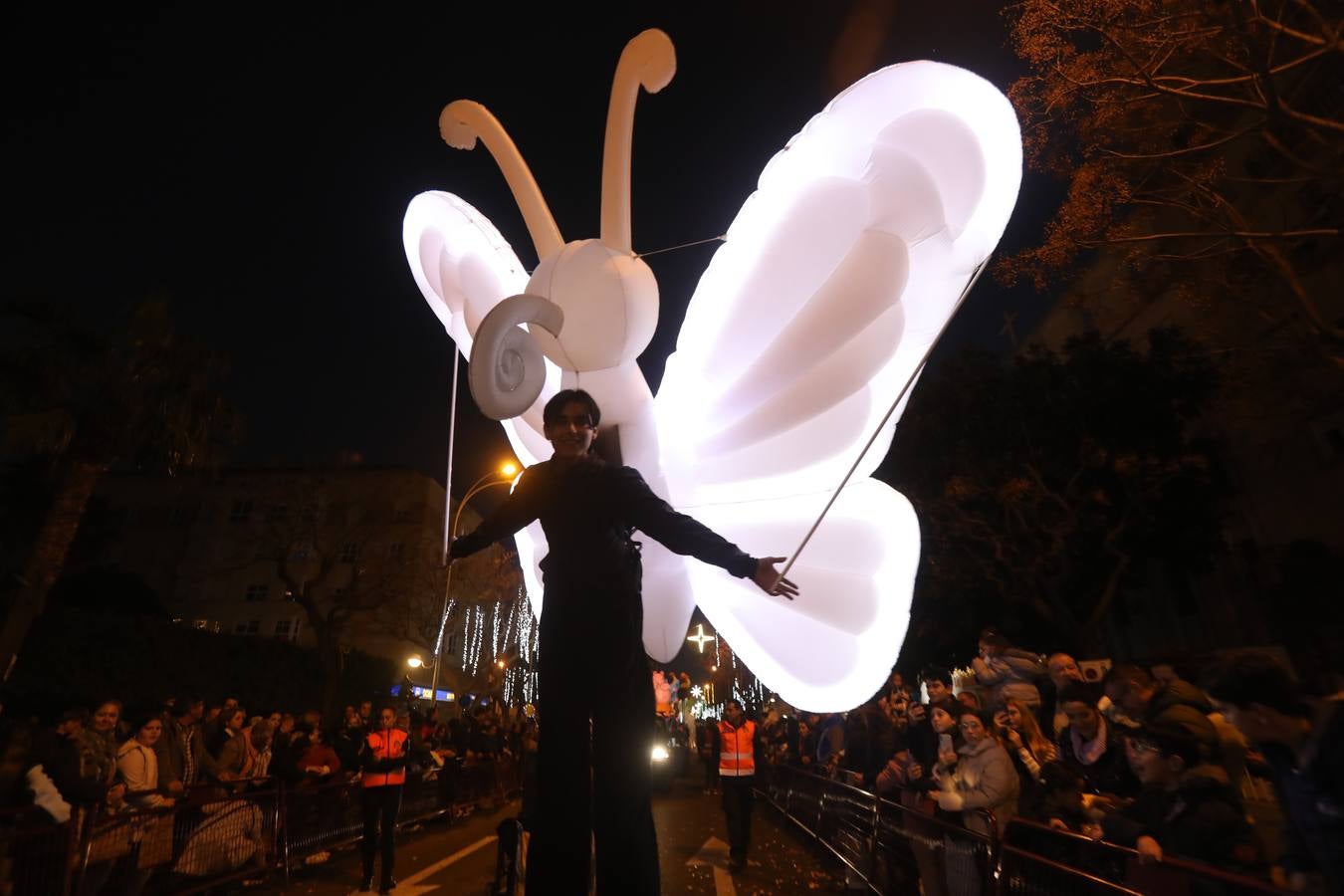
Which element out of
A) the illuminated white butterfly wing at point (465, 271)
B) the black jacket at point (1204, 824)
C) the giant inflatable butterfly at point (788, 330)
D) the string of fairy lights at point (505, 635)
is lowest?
the black jacket at point (1204, 824)

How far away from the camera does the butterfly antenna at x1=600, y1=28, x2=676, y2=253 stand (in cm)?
360

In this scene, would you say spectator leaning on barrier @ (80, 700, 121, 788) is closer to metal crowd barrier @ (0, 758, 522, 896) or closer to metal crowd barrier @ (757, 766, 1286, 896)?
metal crowd barrier @ (0, 758, 522, 896)

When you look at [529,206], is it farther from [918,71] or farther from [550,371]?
[918,71]

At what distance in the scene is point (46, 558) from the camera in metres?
10.4

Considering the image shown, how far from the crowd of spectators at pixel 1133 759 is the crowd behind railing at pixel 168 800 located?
5.28 metres

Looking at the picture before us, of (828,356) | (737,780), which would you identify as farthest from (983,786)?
(737,780)

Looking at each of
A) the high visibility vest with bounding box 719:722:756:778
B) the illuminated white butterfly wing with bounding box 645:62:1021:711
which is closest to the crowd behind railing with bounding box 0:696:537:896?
the high visibility vest with bounding box 719:722:756:778

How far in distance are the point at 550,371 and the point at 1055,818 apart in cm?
419

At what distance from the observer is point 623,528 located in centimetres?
253

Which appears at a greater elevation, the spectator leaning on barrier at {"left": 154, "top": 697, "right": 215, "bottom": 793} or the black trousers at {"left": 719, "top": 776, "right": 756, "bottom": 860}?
the spectator leaning on barrier at {"left": 154, "top": 697, "right": 215, "bottom": 793}

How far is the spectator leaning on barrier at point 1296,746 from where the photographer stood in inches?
103

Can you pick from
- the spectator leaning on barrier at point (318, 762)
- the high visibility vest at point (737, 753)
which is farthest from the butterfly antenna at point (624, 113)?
the spectator leaning on barrier at point (318, 762)

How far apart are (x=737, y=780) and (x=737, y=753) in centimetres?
28

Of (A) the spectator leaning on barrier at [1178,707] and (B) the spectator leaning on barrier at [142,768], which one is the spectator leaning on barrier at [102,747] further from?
(A) the spectator leaning on barrier at [1178,707]
